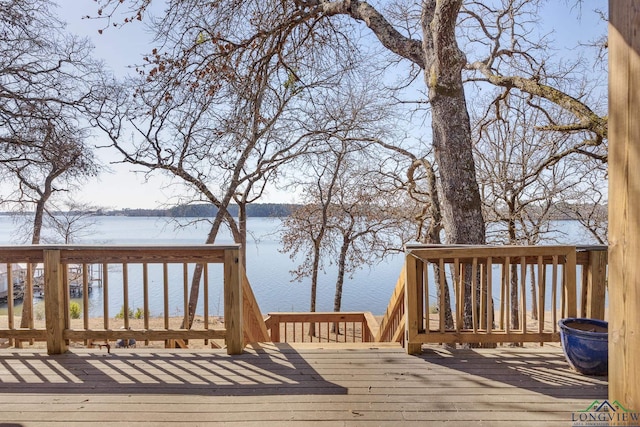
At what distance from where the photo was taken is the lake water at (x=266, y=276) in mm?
11078

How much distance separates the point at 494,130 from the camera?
9898 mm

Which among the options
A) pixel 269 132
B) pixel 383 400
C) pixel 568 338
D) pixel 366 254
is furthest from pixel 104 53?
pixel 568 338

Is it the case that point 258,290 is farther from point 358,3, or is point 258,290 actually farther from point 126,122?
point 358,3

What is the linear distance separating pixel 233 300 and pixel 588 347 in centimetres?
273

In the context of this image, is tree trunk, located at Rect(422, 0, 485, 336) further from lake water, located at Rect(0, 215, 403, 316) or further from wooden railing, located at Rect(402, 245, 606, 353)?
lake water, located at Rect(0, 215, 403, 316)

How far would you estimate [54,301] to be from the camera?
320 centimetres

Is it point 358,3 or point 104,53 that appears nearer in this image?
point 358,3

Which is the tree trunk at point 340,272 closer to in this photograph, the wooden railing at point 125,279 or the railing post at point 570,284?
the wooden railing at point 125,279

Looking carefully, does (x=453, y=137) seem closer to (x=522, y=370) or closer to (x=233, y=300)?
(x=522, y=370)

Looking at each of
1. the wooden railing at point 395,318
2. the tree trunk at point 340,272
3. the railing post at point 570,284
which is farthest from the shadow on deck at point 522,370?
the tree trunk at point 340,272

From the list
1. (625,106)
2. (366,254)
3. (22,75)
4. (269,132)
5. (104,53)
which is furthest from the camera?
(366,254)

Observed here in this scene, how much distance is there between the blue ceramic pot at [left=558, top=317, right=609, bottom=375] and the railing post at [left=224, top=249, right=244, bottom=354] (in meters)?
2.55

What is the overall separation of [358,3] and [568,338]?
4.89 metres

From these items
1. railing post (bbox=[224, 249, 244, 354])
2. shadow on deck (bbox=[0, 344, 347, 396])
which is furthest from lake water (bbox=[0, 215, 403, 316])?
railing post (bbox=[224, 249, 244, 354])
